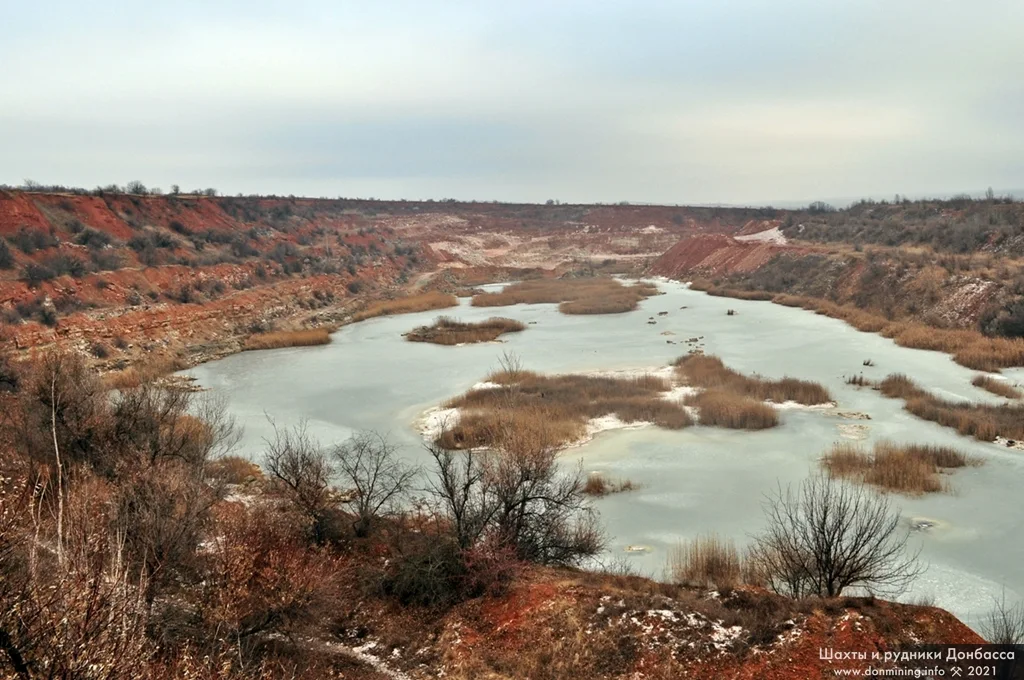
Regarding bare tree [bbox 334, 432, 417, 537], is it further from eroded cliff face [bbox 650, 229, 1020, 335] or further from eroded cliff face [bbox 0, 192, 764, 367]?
eroded cliff face [bbox 650, 229, 1020, 335]

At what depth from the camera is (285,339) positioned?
3036 cm

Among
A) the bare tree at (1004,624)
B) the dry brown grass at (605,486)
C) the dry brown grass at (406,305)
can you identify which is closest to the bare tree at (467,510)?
the dry brown grass at (605,486)

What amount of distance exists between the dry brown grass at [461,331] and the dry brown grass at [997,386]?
18940mm

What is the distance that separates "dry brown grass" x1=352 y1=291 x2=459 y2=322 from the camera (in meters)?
39.8

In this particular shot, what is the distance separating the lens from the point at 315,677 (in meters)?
7.71

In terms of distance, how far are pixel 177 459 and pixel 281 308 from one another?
2635cm

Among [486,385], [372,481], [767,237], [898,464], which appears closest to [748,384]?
[898,464]

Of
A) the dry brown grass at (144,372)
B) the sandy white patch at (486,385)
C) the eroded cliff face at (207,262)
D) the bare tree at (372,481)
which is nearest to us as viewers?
the bare tree at (372,481)

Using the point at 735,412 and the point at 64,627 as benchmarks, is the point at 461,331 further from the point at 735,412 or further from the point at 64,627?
the point at 64,627

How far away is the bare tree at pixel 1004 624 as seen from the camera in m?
7.29

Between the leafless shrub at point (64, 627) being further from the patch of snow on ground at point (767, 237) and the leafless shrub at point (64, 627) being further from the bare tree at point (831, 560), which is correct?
the patch of snow on ground at point (767, 237)

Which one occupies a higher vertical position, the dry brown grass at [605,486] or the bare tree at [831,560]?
the bare tree at [831,560]

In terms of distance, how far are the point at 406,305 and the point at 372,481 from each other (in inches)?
1205

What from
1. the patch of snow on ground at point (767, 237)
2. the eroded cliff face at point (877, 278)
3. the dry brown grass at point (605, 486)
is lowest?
the dry brown grass at point (605, 486)
